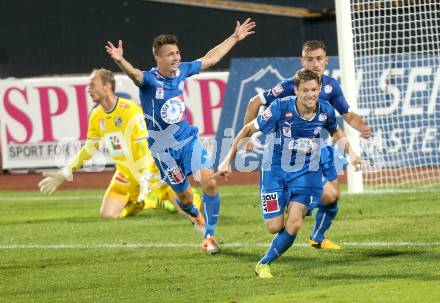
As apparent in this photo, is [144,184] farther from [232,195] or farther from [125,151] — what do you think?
[232,195]

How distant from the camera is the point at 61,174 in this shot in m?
12.0

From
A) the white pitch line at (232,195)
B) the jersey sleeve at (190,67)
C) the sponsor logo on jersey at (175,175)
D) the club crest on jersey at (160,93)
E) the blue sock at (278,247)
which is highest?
the jersey sleeve at (190,67)

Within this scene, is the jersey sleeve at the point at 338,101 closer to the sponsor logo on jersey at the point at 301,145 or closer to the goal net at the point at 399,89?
the sponsor logo on jersey at the point at 301,145

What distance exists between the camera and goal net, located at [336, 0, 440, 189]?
17.2m

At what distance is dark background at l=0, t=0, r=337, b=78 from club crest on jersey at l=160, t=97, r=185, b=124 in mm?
16045

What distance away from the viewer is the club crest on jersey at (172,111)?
11.3m

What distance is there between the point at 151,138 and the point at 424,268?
346 centimetres

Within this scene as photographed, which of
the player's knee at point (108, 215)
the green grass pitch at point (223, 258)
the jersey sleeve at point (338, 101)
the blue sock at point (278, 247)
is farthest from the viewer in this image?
the player's knee at point (108, 215)

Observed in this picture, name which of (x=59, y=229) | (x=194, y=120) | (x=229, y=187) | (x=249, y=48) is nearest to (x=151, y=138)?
(x=59, y=229)

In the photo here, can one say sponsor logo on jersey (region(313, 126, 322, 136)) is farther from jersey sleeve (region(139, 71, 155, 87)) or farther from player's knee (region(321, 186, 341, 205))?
jersey sleeve (region(139, 71, 155, 87))

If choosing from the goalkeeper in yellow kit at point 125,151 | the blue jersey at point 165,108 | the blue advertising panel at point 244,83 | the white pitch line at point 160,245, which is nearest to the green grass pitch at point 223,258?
the white pitch line at point 160,245

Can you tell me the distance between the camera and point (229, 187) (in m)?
19.2

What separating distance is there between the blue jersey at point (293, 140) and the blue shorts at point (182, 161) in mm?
1571

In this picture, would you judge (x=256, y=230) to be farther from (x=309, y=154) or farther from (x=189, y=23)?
(x=189, y=23)
